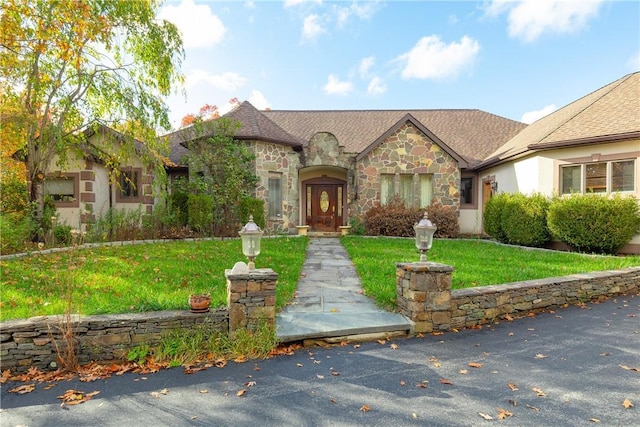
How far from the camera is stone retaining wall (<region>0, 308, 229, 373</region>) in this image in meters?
3.82

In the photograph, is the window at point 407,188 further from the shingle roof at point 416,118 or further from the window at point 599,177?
the window at point 599,177

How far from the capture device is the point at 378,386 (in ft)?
11.3

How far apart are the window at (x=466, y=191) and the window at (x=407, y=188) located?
89.0 inches

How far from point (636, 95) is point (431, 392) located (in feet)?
43.2

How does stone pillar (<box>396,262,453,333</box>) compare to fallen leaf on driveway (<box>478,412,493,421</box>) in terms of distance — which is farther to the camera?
stone pillar (<box>396,262,453,333</box>)

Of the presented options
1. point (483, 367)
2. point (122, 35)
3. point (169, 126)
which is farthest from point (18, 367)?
point (122, 35)

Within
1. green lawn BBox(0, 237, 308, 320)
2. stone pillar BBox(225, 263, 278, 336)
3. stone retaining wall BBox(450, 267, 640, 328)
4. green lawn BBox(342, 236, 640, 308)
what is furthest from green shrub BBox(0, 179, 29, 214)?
stone retaining wall BBox(450, 267, 640, 328)

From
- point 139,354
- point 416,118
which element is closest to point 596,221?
point 416,118

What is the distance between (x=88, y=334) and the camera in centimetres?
398

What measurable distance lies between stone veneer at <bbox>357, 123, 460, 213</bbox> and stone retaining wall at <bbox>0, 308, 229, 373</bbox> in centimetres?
1139

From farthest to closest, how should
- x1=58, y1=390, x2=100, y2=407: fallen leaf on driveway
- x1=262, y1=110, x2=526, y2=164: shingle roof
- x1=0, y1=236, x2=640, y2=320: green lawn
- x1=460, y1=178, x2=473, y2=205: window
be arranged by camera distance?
x1=262, y1=110, x2=526, y2=164: shingle roof
x1=460, y1=178, x2=473, y2=205: window
x1=0, y1=236, x2=640, y2=320: green lawn
x1=58, y1=390, x2=100, y2=407: fallen leaf on driveway

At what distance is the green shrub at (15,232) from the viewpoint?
28.1ft

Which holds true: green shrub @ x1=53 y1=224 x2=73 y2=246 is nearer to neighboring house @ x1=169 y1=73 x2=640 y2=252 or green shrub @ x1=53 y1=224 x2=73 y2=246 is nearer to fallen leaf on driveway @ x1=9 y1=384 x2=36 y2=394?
neighboring house @ x1=169 y1=73 x2=640 y2=252

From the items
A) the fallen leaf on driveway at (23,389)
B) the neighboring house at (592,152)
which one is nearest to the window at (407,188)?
the neighboring house at (592,152)
